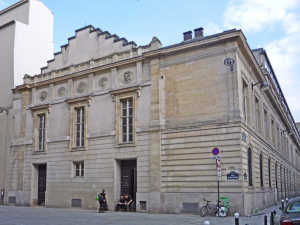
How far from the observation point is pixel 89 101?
26.7 meters

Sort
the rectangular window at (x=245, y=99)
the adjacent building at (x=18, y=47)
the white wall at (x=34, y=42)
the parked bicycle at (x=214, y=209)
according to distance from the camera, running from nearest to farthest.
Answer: the parked bicycle at (x=214, y=209), the rectangular window at (x=245, y=99), the adjacent building at (x=18, y=47), the white wall at (x=34, y=42)

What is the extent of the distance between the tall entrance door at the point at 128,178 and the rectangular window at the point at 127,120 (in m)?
1.68

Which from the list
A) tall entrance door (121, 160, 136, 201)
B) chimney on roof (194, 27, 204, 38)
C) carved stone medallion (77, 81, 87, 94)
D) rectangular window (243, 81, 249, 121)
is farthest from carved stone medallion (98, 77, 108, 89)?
rectangular window (243, 81, 249, 121)

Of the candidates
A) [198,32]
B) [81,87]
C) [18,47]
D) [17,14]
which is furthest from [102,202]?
[17,14]

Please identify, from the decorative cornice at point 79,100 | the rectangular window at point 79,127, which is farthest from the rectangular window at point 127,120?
the rectangular window at point 79,127

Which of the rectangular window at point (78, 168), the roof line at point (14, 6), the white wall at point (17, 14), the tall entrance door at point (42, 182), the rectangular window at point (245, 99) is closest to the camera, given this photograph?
the rectangular window at point (245, 99)

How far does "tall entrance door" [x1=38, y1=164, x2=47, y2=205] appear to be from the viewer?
94.9ft

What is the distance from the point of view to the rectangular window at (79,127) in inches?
1059

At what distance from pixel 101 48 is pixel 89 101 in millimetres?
4431

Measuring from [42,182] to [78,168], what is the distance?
4.57 m

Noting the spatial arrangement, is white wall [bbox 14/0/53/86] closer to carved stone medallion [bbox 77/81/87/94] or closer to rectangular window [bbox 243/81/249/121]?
carved stone medallion [bbox 77/81/87/94]

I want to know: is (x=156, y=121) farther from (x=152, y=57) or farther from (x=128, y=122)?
(x=152, y=57)

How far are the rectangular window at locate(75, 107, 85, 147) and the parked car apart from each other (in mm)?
18655

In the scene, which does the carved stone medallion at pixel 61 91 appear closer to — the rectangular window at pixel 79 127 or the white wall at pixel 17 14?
the rectangular window at pixel 79 127
